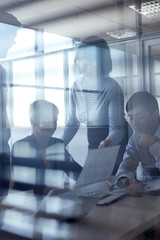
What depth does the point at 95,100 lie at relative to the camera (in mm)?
1457

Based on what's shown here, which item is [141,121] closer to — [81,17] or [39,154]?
[39,154]

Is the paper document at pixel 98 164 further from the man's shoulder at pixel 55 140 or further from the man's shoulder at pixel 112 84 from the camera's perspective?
the man's shoulder at pixel 112 84

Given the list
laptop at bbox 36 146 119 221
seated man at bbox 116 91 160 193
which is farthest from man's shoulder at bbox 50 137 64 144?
laptop at bbox 36 146 119 221

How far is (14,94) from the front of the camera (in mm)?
1224

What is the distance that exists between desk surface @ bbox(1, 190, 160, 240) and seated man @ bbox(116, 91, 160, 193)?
442 mm

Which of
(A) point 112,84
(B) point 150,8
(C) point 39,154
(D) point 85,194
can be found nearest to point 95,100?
(A) point 112,84

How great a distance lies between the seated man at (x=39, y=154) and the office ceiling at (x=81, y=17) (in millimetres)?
493

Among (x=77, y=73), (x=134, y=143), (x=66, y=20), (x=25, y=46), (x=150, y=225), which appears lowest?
(x=150, y=225)

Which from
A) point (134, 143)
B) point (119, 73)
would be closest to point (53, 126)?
A: point (134, 143)

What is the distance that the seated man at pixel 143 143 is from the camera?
4.07 feet

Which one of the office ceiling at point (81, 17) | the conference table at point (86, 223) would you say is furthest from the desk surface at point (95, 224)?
the office ceiling at point (81, 17)

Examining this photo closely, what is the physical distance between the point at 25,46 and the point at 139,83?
62cm

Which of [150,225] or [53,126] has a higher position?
[53,126]

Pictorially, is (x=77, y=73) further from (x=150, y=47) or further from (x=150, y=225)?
(x=150, y=225)
